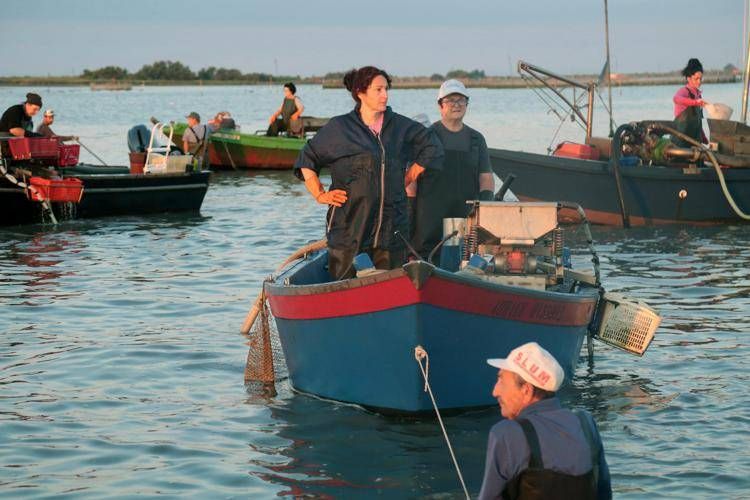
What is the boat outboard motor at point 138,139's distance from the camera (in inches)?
993

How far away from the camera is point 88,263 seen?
18.4m

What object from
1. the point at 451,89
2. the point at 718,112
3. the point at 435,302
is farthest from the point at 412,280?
the point at 718,112

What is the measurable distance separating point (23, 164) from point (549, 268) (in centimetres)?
1286

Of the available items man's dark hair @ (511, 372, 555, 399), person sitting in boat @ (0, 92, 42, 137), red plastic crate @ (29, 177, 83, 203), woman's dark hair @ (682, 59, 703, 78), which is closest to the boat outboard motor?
person sitting in boat @ (0, 92, 42, 137)

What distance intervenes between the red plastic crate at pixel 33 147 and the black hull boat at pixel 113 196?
0.60 metres

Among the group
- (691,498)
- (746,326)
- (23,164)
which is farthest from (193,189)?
(691,498)

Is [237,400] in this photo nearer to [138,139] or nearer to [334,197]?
[334,197]

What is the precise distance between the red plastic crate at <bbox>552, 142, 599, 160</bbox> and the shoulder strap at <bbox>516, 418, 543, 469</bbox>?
16125mm

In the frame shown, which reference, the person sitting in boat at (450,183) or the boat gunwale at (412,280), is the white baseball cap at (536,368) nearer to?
the boat gunwale at (412,280)

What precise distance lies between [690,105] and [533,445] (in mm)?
15408

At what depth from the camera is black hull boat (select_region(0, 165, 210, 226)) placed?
21562mm

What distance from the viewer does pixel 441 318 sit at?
862cm

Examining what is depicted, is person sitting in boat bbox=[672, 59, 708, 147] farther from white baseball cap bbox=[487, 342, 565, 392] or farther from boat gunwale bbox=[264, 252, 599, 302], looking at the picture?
white baseball cap bbox=[487, 342, 565, 392]

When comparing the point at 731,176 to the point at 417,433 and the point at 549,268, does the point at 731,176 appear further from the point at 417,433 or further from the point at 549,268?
the point at 417,433
